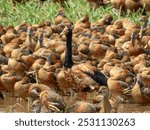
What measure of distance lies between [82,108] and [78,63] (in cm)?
210

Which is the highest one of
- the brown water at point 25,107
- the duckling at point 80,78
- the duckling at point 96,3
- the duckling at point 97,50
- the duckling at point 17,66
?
the duckling at point 96,3

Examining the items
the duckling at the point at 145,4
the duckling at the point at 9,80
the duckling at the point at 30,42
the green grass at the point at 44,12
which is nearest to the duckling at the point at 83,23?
the green grass at the point at 44,12

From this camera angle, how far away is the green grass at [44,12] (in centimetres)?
1648

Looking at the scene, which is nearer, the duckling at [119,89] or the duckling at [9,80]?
the duckling at [119,89]

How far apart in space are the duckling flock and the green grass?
719 millimetres

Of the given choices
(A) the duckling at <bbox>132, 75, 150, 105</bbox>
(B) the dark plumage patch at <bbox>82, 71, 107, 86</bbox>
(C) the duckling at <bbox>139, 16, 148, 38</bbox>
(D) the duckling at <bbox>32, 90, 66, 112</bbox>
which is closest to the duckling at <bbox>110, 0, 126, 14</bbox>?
(C) the duckling at <bbox>139, 16, 148, 38</bbox>

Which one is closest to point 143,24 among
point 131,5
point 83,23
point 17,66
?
point 83,23

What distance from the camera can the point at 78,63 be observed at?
13969mm

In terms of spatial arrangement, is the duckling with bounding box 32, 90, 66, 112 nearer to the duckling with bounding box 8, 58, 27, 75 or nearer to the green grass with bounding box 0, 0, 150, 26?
the duckling with bounding box 8, 58, 27, 75

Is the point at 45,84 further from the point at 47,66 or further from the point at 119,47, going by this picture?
the point at 119,47

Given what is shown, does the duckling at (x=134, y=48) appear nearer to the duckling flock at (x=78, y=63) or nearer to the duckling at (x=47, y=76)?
the duckling flock at (x=78, y=63)

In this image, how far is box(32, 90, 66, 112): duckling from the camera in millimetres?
12258

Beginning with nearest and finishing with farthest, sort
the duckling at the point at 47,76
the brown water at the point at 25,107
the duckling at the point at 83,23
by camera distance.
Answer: the brown water at the point at 25,107 → the duckling at the point at 47,76 → the duckling at the point at 83,23

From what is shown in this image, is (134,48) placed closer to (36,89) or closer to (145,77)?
(145,77)
